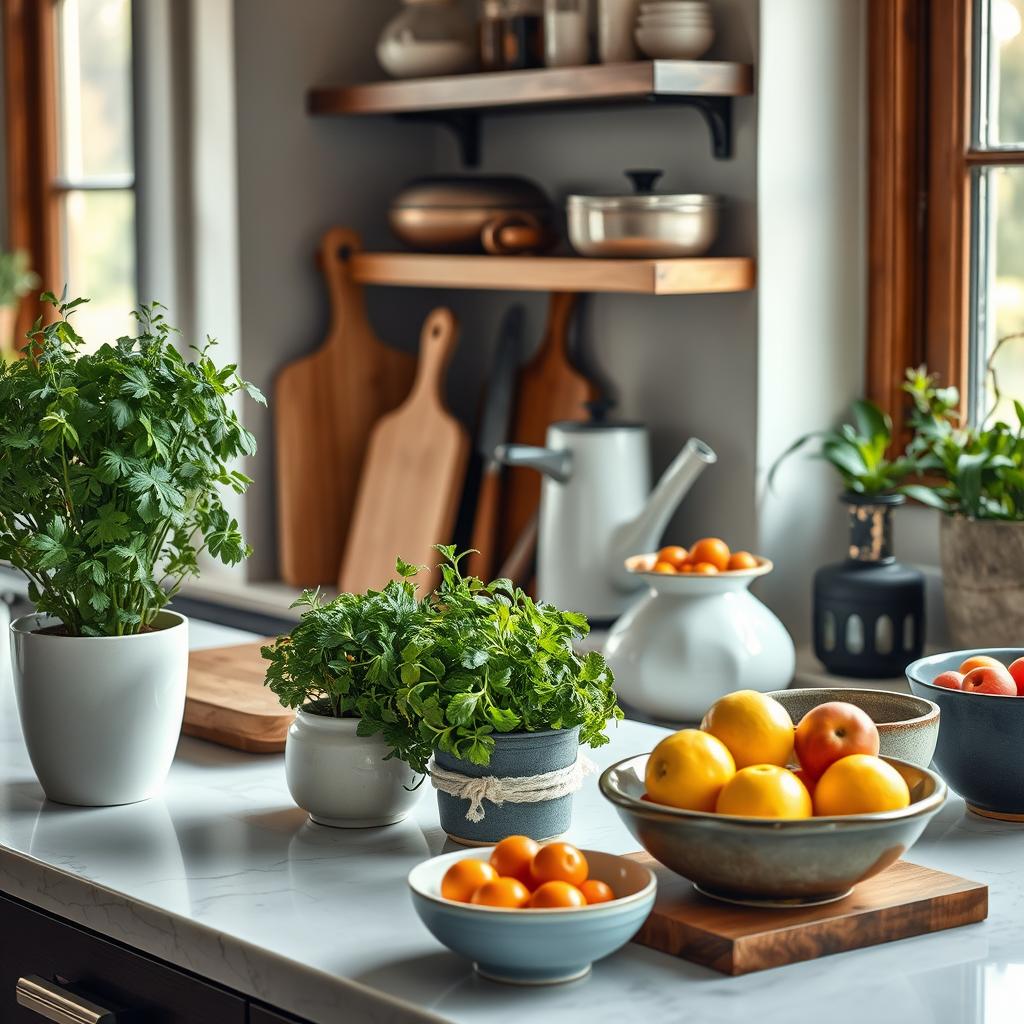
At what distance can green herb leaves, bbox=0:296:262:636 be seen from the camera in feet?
4.48

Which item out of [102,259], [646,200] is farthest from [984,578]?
[102,259]

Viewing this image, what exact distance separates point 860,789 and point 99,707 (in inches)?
25.2

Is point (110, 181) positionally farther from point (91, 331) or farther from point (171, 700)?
point (171, 700)

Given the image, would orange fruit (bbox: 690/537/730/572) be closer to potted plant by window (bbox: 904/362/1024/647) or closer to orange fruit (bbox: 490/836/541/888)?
potted plant by window (bbox: 904/362/1024/647)

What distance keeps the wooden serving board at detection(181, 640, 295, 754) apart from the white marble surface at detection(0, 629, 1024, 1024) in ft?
0.19

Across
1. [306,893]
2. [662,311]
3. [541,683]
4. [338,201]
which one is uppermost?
[338,201]

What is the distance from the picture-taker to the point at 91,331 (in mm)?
4176

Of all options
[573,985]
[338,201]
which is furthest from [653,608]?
[338,201]

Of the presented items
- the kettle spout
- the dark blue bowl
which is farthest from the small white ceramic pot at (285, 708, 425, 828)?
the kettle spout

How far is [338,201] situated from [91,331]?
1.25m

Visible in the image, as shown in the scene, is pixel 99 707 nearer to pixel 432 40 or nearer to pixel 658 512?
pixel 658 512

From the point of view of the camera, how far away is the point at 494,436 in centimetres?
285

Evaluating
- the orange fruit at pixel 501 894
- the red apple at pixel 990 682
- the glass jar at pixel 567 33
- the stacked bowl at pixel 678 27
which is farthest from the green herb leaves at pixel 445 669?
the glass jar at pixel 567 33

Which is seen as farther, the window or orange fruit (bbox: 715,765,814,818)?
the window
